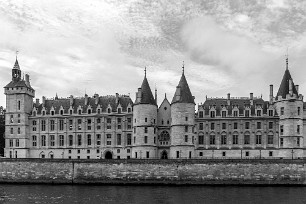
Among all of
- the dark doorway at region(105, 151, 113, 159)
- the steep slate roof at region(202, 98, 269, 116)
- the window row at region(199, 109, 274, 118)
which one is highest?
the steep slate roof at region(202, 98, 269, 116)

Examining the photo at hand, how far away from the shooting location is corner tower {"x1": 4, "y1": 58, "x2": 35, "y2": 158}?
80625 mm

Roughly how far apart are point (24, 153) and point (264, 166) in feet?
161

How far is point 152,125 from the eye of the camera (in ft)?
235

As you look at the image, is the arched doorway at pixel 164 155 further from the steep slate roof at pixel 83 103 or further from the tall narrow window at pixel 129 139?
the steep slate roof at pixel 83 103

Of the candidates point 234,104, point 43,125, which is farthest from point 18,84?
point 234,104

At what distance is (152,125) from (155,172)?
11641 mm

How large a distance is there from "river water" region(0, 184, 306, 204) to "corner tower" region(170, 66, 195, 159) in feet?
36.6

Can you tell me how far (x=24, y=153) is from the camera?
263 feet

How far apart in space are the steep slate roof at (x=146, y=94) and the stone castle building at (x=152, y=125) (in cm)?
19

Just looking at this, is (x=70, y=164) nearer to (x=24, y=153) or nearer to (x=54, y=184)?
(x=54, y=184)

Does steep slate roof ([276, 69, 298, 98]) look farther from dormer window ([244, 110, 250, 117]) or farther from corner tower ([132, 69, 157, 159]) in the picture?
corner tower ([132, 69, 157, 159])

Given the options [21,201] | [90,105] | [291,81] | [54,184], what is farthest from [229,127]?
[21,201]

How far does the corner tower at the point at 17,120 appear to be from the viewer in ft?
265

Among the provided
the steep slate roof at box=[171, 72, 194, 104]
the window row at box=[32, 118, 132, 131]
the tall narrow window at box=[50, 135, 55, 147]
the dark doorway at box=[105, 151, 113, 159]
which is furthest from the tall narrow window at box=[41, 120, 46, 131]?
the steep slate roof at box=[171, 72, 194, 104]
